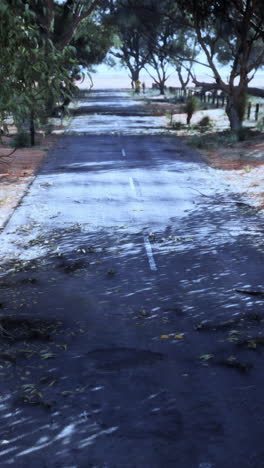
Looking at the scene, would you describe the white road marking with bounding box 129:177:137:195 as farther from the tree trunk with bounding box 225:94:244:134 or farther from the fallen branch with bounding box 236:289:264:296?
the tree trunk with bounding box 225:94:244:134

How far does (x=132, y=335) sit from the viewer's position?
8.42m

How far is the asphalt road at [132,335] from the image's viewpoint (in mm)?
5812

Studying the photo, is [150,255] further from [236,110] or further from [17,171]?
[236,110]

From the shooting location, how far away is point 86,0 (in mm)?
32938

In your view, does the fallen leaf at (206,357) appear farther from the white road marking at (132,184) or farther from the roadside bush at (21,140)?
the roadside bush at (21,140)

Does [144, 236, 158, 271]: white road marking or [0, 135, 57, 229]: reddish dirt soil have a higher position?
[0, 135, 57, 229]: reddish dirt soil

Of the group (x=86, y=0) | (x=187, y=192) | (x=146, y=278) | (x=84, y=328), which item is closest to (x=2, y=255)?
(x=146, y=278)

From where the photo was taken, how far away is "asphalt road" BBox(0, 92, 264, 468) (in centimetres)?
581

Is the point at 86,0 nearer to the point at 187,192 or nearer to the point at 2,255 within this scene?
the point at 187,192

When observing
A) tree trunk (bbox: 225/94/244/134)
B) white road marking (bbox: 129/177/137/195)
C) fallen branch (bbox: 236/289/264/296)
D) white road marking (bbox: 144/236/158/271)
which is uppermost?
tree trunk (bbox: 225/94/244/134)

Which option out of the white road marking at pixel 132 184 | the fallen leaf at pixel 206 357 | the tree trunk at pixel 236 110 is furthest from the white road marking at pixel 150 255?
the tree trunk at pixel 236 110

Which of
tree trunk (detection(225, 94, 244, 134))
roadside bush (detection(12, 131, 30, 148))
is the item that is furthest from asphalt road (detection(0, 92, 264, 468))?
tree trunk (detection(225, 94, 244, 134))

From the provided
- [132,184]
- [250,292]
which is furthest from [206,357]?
[132,184]

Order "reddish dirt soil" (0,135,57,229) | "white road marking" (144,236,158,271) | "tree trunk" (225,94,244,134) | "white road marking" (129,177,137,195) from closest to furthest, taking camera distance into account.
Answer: "white road marking" (144,236,158,271)
"reddish dirt soil" (0,135,57,229)
"white road marking" (129,177,137,195)
"tree trunk" (225,94,244,134)
